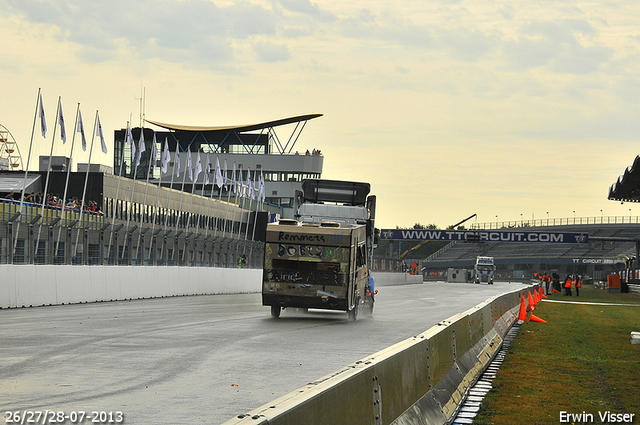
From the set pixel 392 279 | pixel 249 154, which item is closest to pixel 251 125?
pixel 249 154

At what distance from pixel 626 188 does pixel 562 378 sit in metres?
35.0

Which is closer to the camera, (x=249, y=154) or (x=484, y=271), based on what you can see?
(x=484, y=271)

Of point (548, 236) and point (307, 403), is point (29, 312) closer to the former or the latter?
point (307, 403)

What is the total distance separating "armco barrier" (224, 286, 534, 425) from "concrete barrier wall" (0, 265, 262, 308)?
1561 cm

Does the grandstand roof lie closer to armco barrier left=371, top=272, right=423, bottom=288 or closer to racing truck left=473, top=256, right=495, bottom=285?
armco barrier left=371, top=272, right=423, bottom=288

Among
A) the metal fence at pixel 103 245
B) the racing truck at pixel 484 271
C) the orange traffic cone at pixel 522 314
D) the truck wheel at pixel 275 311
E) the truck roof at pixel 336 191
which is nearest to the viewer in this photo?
the truck wheel at pixel 275 311

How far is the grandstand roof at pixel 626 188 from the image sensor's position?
125 feet

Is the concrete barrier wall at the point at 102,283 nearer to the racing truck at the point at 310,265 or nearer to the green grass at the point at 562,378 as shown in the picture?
the racing truck at the point at 310,265

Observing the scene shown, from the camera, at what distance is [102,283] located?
29375mm

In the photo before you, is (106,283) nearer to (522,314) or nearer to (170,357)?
(522,314)

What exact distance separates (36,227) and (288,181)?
3646 inches

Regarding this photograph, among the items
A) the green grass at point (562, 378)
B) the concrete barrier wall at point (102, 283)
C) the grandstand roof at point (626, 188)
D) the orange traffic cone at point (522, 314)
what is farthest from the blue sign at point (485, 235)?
the green grass at point (562, 378)

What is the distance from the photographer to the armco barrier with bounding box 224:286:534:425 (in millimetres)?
4617

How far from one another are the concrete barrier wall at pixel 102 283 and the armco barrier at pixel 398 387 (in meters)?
15.6
